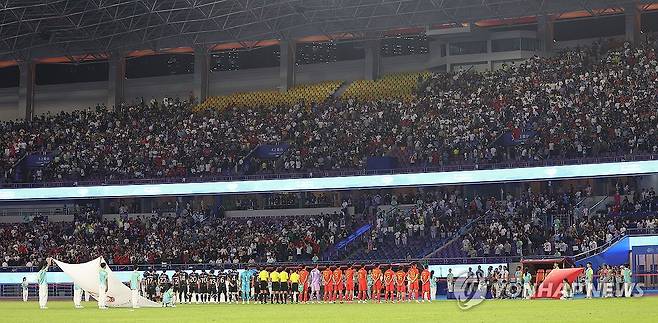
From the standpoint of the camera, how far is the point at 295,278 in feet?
149

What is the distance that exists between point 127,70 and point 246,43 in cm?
1014

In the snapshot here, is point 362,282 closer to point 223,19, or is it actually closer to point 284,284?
point 284,284

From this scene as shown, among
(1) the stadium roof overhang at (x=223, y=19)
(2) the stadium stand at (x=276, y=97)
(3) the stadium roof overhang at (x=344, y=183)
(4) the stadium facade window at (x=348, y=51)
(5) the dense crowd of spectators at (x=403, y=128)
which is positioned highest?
(1) the stadium roof overhang at (x=223, y=19)

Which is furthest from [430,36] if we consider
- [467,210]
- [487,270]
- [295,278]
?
[295,278]

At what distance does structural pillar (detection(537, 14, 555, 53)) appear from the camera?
6994 centimetres

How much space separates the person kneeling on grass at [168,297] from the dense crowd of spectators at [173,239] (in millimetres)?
15521

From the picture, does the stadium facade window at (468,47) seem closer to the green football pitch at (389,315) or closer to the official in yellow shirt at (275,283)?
the official in yellow shirt at (275,283)

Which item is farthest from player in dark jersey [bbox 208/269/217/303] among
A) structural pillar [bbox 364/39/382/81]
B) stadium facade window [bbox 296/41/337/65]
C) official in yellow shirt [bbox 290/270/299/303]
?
stadium facade window [bbox 296/41/337/65]

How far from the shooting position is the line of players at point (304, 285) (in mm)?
44656

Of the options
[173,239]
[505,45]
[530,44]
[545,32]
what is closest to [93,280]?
[173,239]

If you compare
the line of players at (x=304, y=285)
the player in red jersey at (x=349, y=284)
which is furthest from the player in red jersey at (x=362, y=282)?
the player in red jersey at (x=349, y=284)

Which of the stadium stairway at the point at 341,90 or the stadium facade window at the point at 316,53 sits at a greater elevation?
the stadium facade window at the point at 316,53

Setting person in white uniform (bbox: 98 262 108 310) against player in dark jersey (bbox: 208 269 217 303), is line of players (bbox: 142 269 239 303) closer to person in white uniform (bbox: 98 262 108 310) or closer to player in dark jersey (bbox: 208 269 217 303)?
player in dark jersey (bbox: 208 269 217 303)

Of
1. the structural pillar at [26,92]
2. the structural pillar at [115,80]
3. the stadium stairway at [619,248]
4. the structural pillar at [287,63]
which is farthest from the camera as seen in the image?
the structural pillar at [26,92]
